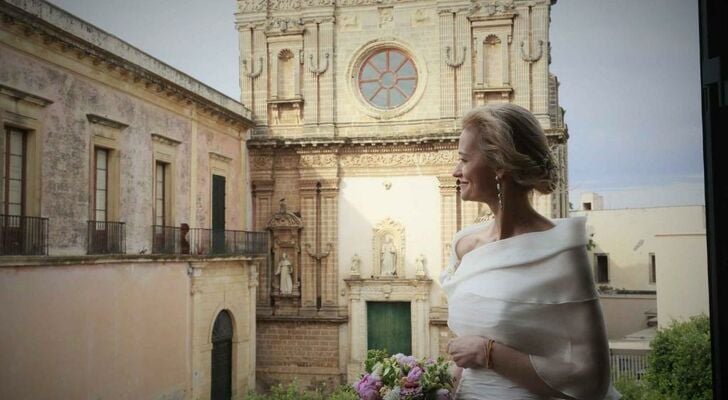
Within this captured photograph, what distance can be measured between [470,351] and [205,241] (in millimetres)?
8014

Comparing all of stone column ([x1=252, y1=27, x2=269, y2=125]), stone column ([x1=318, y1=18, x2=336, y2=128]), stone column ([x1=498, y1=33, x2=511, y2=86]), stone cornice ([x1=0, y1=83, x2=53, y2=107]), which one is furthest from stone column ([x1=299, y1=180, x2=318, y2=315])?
stone cornice ([x1=0, y1=83, x2=53, y2=107])

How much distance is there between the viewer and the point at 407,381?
2.06m

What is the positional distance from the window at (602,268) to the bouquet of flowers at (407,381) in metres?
11.0

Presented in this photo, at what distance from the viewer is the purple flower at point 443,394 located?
6.73 ft

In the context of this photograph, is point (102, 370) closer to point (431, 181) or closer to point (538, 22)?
point (431, 181)

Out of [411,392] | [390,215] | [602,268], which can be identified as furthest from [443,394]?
[602,268]

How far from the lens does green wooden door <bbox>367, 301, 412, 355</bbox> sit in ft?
36.9

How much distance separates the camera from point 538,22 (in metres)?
10.6

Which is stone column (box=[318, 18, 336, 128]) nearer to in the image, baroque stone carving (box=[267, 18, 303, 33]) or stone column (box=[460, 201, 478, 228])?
baroque stone carving (box=[267, 18, 303, 33])

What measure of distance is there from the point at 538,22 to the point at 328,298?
5489 millimetres

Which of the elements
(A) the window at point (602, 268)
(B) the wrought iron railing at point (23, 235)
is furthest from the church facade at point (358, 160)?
(B) the wrought iron railing at point (23, 235)

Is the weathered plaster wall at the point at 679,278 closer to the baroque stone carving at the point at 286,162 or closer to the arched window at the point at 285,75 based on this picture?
the baroque stone carving at the point at 286,162

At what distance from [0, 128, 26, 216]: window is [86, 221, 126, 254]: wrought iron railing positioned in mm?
1051

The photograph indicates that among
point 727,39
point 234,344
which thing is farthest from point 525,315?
point 234,344
